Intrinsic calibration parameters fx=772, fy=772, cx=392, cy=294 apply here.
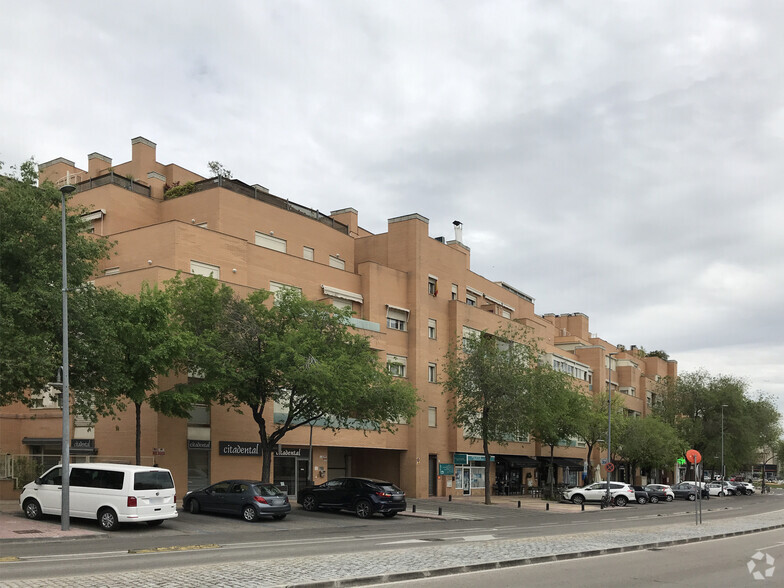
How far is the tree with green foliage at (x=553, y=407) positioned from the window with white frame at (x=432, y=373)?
696 centimetres

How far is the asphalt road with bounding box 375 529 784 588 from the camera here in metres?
13.4

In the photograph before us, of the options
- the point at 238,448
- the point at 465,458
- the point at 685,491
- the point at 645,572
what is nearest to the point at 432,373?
the point at 465,458

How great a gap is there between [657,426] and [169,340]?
52507mm

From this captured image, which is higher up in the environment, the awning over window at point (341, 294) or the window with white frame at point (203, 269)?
the window with white frame at point (203, 269)

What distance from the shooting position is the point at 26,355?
23484 mm

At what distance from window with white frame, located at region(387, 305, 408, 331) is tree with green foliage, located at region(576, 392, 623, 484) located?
1562cm

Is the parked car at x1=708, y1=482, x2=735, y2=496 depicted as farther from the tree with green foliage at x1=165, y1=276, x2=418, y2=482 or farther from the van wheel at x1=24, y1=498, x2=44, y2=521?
the van wheel at x1=24, y1=498, x2=44, y2=521

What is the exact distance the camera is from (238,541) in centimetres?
2128

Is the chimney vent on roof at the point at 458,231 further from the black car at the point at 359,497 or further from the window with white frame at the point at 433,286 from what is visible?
the black car at the point at 359,497

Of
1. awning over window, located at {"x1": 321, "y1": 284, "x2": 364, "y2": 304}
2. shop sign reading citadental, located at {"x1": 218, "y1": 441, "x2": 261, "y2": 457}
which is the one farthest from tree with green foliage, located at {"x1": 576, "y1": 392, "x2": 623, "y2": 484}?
shop sign reading citadental, located at {"x1": 218, "y1": 441, "x2": 261, "y2": 457}

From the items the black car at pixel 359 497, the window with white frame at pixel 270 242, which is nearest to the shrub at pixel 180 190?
the window with white frame at pixel 270 242

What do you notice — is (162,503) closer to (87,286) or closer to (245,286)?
(87,286)

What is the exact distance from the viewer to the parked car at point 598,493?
5221 cm

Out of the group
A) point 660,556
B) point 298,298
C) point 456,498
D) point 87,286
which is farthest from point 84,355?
point 456,498
